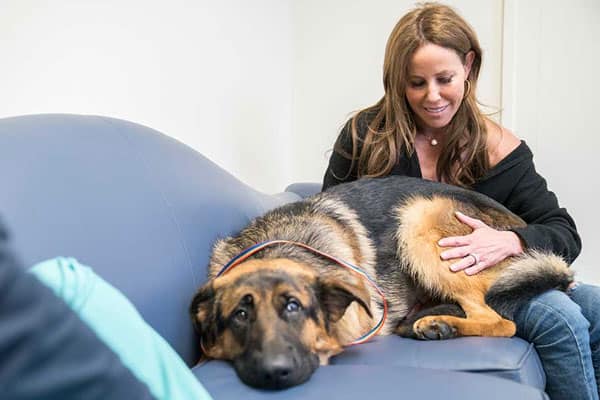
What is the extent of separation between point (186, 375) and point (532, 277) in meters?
1.34

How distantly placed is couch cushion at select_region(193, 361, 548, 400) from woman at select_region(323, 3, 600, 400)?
0.73m

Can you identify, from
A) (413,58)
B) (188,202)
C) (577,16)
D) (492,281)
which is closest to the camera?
(188,202)

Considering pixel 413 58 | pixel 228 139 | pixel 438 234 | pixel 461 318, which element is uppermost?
pixel 413 58

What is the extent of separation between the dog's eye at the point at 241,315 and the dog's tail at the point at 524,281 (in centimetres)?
84

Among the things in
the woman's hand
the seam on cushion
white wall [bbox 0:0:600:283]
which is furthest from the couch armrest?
the seam on cushion

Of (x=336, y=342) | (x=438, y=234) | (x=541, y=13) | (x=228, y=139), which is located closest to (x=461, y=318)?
(x=438, y=234)

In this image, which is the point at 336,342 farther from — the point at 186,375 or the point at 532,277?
the point at 186,375

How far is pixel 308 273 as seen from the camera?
1.53 m

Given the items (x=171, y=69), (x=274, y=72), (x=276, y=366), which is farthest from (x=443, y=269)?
(x=274, y=72)

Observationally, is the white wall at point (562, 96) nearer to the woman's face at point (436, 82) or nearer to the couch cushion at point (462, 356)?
the woman's face at point (436, 82)

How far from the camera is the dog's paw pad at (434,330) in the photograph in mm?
1615

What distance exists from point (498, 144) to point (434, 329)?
0.98m

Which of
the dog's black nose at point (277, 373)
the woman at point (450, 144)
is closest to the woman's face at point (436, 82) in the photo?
the woman at point (450, 144)

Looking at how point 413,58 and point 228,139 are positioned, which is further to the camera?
point 228,139
